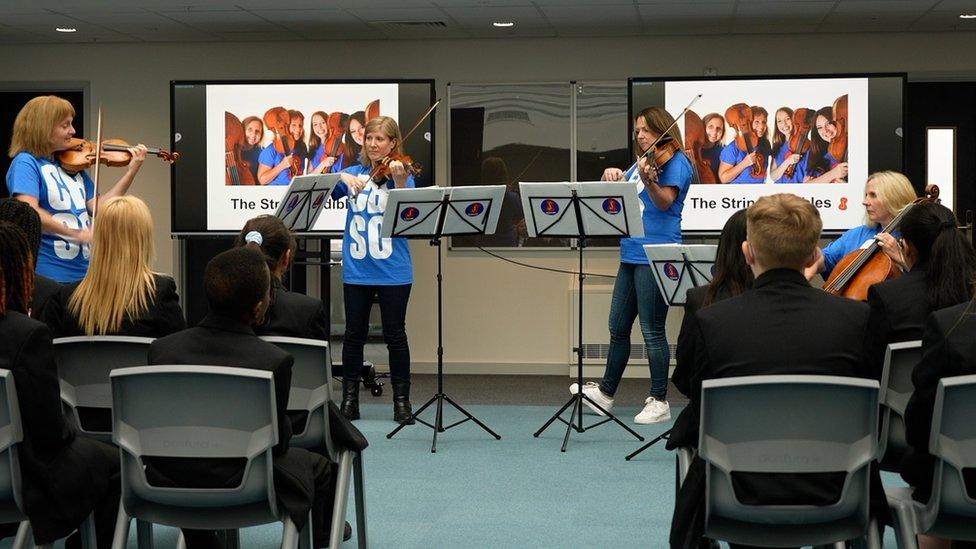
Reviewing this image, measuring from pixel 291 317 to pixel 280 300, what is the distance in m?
0.07

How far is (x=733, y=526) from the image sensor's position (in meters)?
2.36

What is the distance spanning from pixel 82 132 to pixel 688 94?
15.1ft

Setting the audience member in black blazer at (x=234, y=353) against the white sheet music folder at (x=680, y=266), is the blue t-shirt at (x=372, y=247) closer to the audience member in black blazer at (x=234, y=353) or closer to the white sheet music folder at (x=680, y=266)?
the white sheet music folder at (x=680, y=266)

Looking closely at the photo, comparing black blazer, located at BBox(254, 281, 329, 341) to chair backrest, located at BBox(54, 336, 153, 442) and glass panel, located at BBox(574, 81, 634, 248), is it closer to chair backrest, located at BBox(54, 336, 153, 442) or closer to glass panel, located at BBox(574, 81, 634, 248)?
chair backrest, located at BBox(54, 336, 153, 442)

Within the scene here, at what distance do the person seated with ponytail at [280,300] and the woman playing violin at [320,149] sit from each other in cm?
362

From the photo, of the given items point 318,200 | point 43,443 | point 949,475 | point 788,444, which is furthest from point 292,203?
point 949,475

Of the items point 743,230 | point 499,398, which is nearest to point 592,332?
point 499,398

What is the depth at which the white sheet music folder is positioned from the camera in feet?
15.3

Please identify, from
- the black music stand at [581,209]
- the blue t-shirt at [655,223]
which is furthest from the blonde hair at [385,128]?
the blue t-shirt at [655,223]

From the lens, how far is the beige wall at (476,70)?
25.6 ft

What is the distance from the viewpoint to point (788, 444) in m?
2.27

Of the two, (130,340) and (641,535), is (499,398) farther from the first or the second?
(130,340)

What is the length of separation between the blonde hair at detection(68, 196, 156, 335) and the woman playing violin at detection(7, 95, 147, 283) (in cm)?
142

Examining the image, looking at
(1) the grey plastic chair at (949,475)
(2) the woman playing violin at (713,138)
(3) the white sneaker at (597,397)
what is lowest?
(3) the white sneaker at (597,397)
